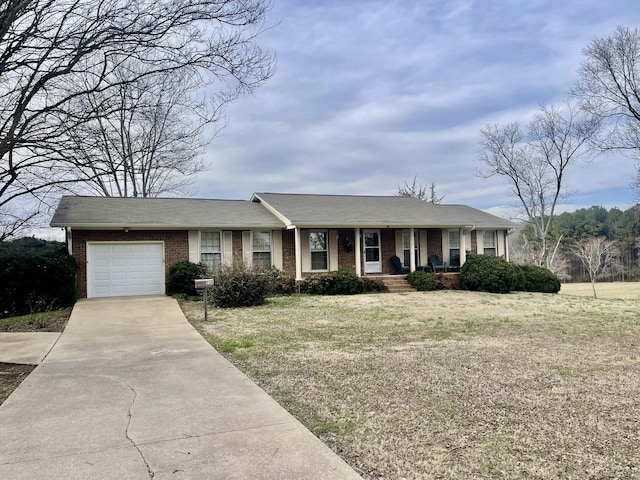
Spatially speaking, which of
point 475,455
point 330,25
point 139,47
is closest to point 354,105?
point 330,25

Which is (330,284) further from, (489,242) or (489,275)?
(489,242)

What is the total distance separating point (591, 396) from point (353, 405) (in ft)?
8.16

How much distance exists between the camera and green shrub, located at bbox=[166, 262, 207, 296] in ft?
51.2

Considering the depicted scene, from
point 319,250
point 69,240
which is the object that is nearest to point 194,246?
point 69,240

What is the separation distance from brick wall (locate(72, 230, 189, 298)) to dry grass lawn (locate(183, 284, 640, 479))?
6476 mm

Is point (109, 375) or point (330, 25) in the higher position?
point (330, 25)

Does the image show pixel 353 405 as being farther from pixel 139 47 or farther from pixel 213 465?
pixel 139 47

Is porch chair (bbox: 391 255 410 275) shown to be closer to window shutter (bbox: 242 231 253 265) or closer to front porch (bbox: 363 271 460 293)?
front porch (bbox: 363 271 460 293)

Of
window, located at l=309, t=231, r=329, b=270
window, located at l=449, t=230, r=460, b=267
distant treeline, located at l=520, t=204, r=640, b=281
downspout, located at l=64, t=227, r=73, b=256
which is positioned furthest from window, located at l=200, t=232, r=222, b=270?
distant treeline, located at l=520, t=204, r=640, b=281

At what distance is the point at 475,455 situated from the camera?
11.1 feet

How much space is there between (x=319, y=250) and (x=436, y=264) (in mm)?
5599

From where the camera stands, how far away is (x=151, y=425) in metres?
4.11

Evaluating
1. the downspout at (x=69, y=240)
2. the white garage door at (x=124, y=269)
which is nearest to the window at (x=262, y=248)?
the white garage door at (x=124, y=269)

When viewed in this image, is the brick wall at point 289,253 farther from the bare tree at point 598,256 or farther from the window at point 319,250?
the bare tree at point 598,256
